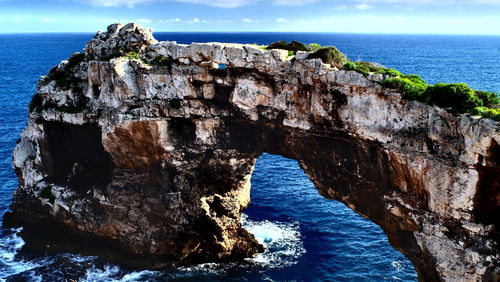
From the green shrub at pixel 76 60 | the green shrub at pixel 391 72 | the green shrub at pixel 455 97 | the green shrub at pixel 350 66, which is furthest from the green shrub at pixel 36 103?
the green shrub at pixel 455 97

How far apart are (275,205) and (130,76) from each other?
24.5 m

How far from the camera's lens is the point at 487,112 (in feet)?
85.3

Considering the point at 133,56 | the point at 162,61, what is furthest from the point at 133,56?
the point at 162,61

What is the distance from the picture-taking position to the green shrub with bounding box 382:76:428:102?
94.9 ft

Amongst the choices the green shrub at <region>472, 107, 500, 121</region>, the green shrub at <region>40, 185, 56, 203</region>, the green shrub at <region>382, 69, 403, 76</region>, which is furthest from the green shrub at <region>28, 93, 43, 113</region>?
the green shrub at <region>472, 107, 500, 121</region>

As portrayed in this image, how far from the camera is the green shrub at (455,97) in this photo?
2703 centimetres

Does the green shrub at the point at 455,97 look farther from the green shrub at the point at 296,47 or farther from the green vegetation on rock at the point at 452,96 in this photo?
the green shrub at the point at 296,47

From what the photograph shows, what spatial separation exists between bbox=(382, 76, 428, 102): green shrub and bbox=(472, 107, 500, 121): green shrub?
3.29 meters

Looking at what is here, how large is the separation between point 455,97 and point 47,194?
38.8 m

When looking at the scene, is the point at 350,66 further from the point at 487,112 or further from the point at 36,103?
the point at 36,103

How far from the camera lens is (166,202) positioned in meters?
41.7

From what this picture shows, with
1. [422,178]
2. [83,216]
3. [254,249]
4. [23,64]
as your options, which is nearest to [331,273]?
[254,249]

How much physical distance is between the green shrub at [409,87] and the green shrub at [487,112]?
329cm

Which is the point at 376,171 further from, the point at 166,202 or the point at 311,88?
the point at 166,202
